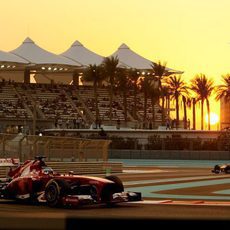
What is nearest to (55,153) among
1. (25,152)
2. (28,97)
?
(25,152)

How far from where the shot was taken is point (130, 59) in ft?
376

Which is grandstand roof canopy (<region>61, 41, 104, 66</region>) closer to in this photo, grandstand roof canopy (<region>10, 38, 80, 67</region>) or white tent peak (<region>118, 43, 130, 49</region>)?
grandstand roof canopy (<region>10, 38, 80, 67</region>)

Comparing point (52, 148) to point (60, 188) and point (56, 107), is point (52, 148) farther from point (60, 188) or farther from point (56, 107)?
point (56, 107)

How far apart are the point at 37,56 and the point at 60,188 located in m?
91.2

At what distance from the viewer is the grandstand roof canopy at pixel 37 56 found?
10062 cm

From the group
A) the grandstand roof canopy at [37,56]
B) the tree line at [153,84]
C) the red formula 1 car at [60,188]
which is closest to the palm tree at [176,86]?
the tree line at [153,84]

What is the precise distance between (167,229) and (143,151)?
182ft

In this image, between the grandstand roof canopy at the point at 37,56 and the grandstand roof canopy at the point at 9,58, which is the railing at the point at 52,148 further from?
the grandstand roof canopy at the point at 37,56

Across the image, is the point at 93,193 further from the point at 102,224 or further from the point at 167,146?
the point at 167,146

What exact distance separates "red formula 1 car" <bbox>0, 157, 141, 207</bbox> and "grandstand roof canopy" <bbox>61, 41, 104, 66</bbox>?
300 ft

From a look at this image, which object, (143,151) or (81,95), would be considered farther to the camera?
(81,95)

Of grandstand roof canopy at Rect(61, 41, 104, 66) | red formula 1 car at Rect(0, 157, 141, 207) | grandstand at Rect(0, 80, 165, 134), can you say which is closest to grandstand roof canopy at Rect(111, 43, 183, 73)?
grandstand roof canopy at Rect(61, 41, 104, 66)

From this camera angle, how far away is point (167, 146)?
5772cm

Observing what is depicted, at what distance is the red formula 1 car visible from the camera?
13.6 meters
